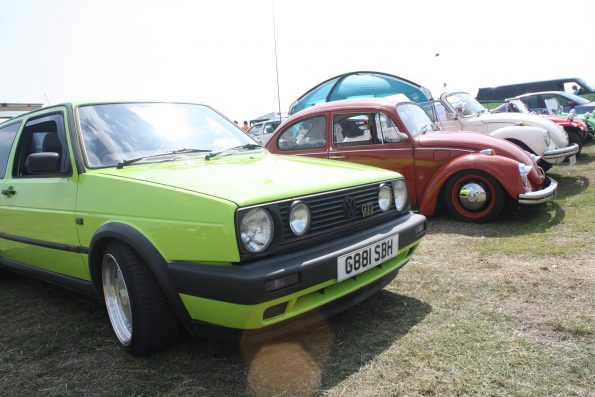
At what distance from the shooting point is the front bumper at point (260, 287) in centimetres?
206

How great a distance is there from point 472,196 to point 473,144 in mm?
657

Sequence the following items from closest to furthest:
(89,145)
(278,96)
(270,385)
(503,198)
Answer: (270,385), (89,145), (503,198), (278,96)

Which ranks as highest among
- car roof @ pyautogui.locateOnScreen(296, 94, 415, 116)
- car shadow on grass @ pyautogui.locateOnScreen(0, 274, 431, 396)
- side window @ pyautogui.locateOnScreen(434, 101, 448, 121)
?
car roof @ pyautogui.locateOnScreen(296, 94, 415, 116)

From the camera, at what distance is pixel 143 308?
2391mm

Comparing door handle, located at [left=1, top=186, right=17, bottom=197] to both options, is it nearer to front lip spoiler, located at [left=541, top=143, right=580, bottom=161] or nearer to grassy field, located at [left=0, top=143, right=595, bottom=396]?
grassy field, located at [left=0, top=143, right=595, bottom=396]

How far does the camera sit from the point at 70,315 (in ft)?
11.0

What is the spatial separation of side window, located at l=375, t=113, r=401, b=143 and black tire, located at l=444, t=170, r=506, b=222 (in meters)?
0.89

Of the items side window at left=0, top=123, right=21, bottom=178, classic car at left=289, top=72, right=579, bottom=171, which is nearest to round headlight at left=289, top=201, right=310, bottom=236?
side window at left=0, top=123, right=21, bottom=178

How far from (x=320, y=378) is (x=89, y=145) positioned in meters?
2.09

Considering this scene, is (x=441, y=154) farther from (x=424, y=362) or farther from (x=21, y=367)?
(x=21, y=367)

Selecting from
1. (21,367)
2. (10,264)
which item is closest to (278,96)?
(10,264)

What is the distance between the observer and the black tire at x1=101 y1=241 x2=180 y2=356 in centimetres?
240

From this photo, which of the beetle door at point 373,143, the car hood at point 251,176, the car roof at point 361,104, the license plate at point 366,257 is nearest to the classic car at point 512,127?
the car roof at point 361,104

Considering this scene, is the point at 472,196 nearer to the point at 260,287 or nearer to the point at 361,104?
the point at 361,104
